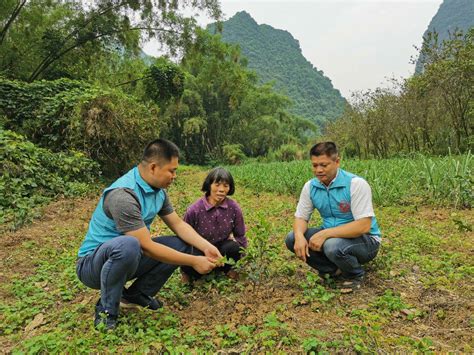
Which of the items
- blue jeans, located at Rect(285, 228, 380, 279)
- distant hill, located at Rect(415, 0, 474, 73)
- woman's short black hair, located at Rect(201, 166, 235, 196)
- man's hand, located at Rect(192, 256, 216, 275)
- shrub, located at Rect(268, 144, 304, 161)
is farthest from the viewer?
distant hill, located at Rect(415, 0, 474, 73)

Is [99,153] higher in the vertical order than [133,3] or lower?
lower

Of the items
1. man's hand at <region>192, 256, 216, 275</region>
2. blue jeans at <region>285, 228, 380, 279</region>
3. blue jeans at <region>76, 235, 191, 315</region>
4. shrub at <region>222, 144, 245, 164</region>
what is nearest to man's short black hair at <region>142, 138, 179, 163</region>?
blue jeans at <region>76, 235, 191, 315</region>

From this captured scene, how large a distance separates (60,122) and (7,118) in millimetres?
1371

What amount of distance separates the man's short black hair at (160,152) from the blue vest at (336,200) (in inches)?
48.0

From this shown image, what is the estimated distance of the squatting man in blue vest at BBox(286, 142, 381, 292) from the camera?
273cm

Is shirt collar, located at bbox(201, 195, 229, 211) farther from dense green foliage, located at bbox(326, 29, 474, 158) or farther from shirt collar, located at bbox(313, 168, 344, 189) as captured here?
dense green foliage, located at bbox(326, 29, 474, 158)

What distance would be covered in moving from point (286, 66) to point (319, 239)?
64994 mm

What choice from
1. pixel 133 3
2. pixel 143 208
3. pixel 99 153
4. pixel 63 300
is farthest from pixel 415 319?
pixel 133 3

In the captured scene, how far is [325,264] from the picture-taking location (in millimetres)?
2969

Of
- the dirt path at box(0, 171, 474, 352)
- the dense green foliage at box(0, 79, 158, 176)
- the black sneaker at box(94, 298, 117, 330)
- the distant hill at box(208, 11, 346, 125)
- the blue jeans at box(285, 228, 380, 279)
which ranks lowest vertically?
the dirt path at box(0, 171, 474, 352)

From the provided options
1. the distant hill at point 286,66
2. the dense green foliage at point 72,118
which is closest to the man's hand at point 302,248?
the dense green foliage at point 72,118

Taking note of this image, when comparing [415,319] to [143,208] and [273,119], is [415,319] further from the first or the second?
[273,119]

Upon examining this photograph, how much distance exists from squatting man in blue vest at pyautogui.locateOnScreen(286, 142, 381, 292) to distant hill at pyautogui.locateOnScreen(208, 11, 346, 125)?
4795 centimetres

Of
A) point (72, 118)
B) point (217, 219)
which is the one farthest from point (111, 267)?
point (72, 118)
